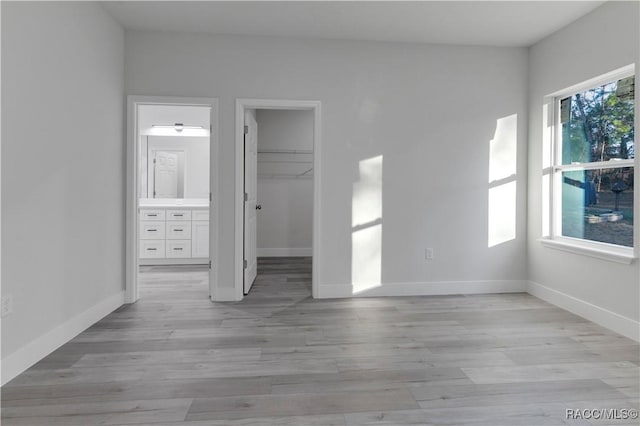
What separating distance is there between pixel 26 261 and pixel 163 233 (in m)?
3.17

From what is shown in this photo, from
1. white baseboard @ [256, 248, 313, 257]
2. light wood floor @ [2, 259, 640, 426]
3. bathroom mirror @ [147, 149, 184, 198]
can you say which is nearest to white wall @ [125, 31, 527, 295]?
light wood floor @ [2, 259, 640, 426]

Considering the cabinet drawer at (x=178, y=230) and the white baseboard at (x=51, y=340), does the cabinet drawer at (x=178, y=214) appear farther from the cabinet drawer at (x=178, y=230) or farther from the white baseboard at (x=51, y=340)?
the white baseboard at (x=51, y=340)

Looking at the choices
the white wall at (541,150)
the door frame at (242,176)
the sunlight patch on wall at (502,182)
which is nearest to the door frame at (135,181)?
the door frame at (242,176)

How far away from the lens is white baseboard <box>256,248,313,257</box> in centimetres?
623

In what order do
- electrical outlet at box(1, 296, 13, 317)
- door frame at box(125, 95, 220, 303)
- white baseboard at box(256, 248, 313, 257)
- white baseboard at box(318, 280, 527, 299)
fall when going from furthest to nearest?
white baseboard at box(256, 248, 313, 257) → white baseboard at box(318, 280, 527, 299) → door frame at box(125, 95, 220, 303) → electrical outlet at box(1, 296, 13, 317)

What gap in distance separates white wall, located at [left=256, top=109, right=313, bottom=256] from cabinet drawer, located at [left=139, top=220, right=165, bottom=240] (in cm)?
162

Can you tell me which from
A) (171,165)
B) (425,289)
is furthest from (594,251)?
(171,165)

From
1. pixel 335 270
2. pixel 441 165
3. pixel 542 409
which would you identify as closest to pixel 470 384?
pixel 542 409

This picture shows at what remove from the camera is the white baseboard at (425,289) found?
12.2 feet

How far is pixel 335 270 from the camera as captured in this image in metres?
3.72

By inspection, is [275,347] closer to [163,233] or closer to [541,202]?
[541,202]

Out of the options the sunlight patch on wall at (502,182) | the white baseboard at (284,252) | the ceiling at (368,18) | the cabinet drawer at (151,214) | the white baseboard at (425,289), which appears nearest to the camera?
the ceiling at (368,18)

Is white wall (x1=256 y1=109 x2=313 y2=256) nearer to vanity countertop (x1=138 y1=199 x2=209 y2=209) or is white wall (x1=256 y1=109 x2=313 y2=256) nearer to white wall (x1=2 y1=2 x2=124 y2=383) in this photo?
vanity countertop (x1=138 y1=199 x2=209 y2=209)

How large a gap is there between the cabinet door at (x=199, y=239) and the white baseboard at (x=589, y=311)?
4248 millimetres
